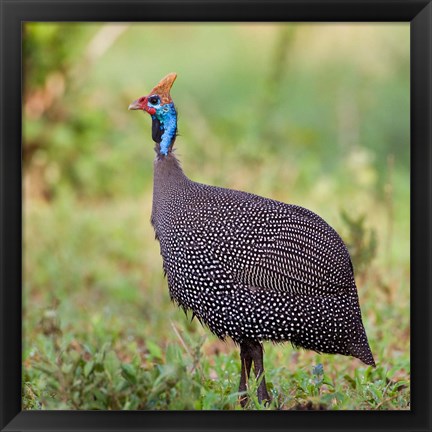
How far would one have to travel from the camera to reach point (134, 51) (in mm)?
11016

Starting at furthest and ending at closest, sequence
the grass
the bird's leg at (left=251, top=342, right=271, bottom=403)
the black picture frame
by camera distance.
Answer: the bird's leg at (left=251, top=342, right=271, bottom=403), the grass, the black picture frame

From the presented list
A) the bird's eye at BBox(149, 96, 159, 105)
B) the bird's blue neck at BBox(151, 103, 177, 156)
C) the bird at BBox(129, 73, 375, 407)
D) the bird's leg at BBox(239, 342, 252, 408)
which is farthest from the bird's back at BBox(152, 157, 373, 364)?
the bird's eye at BBox(149, 96, 159, 105)

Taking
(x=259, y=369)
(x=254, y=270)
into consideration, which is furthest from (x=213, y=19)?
(x=259, y=369)

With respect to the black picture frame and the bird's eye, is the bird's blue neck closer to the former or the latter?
the bird's eye

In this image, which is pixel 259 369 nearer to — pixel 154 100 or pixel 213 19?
pixel 154 100

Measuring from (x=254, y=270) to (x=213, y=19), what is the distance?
0.99m

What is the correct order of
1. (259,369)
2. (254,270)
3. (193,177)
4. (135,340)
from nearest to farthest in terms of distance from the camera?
(254,270) → (259,369) → (135,340) → (193,177)

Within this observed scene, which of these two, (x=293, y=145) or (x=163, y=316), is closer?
(x=163, y=316)

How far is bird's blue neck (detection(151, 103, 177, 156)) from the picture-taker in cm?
402

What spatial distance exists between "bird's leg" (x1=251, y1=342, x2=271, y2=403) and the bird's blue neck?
0.90 m

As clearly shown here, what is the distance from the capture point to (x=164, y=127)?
4.07 m
